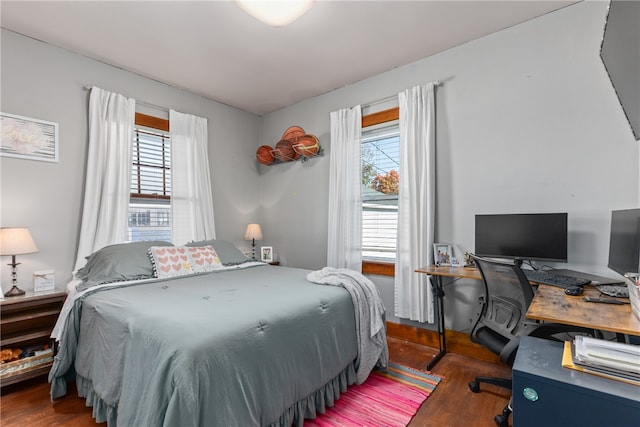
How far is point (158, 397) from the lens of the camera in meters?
1.24

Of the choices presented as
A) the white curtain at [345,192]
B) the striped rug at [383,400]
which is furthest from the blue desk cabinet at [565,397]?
the white curtain at [345,192]

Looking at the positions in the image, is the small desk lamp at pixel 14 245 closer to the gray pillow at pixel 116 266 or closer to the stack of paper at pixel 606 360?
the gray pillow at pixel 116 266

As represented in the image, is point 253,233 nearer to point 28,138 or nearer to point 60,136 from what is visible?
point 60,136

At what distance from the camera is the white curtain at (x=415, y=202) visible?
289cm

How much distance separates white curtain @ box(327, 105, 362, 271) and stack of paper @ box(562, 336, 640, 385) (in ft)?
7.29

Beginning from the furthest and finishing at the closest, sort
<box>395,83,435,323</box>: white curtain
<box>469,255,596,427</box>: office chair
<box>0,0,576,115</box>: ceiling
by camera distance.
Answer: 1. <box>395,83,435,323</box>: white curtain
2. <box>0,0,576,115</box>: ceiling
3. <box>469,255,596,427</box>: office chair

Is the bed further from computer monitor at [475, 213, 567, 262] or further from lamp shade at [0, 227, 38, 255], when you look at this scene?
computer monitor at [475, 213, 567, 262]

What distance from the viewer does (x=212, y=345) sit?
1327 millimetres

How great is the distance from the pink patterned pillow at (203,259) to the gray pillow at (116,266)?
360 millimetres

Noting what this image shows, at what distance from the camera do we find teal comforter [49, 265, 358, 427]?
4.14 ft

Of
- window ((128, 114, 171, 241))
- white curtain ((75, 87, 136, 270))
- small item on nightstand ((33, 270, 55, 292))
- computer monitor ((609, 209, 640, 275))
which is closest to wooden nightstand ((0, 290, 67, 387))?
small item on nightstand ((33, 270, 55, 292))

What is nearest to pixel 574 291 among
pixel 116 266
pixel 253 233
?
pixel 116 266

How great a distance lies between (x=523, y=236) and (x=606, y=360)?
126cm

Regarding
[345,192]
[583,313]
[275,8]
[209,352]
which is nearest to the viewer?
[209,352]
